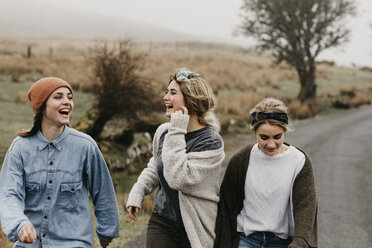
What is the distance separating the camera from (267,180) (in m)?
3.02

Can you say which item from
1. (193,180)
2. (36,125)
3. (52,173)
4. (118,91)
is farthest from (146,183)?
(118,91)

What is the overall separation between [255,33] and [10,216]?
2359 cm

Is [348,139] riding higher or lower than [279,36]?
lower

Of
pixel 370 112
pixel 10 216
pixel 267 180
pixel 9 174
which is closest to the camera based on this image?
pixel 10 216

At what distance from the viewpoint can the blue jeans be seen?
2.99m

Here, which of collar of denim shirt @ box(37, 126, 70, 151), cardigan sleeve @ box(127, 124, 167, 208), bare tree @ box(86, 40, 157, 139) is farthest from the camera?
bare tree @ box(86, 40, 157, 139)

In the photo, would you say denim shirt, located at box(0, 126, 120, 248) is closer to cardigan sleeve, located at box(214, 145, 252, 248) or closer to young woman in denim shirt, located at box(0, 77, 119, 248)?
young woman in denim shirt, located at box(0, 77, 119, 248)

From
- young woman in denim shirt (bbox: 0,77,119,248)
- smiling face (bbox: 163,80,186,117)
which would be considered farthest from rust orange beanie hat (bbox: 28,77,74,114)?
smiling face (bbox: 163,80,186,117)

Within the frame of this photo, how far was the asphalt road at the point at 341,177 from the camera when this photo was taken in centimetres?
619

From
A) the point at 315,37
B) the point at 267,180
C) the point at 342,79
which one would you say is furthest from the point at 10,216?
the point at 342,79

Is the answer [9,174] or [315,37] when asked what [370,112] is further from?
[9,174]

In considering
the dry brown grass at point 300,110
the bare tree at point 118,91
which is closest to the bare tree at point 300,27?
the dry brown grass at point 300,110

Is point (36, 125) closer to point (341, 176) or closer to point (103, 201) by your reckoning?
point (103, 201)

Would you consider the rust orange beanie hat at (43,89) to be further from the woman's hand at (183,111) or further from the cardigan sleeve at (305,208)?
the cardigan sleeve at (305,208)
